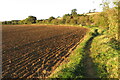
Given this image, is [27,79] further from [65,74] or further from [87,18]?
[87,18]

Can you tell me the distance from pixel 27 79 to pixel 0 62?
15.2 ft

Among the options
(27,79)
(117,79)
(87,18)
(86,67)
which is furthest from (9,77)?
(87,18)

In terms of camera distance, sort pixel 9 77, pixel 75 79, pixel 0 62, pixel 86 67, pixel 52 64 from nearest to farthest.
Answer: pixel 75 79 < pixel 9 77 < pixel 86 67 < pixel 52 64 < pixel 0 62

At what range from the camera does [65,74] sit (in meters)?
7.50

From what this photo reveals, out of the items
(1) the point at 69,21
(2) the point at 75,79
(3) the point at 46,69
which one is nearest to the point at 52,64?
(3) the point at 46,69

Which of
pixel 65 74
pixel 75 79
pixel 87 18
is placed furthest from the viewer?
pixel 87 18

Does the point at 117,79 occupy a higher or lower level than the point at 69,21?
lower

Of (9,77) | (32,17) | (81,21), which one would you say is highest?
(32,17)

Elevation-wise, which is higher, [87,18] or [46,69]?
[87,18]

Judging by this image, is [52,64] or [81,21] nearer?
[52,64]

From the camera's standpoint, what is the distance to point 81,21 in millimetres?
61594

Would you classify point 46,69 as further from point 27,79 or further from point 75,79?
point 75,79

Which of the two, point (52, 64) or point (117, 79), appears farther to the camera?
point (52, 64)

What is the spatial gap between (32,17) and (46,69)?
4351 inches
